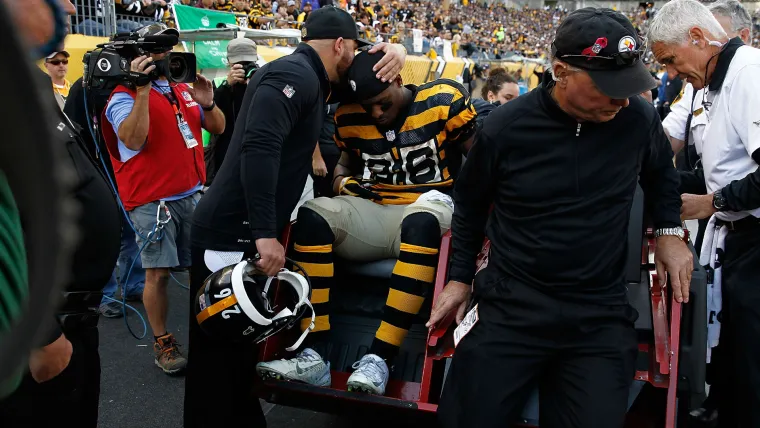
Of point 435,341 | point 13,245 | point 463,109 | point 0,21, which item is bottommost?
point 435,341

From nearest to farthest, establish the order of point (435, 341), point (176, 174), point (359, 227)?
point (435, 341)
point (359, 227)
point (176, 174)

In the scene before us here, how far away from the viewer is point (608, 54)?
210cm

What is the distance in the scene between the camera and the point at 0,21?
0.45m

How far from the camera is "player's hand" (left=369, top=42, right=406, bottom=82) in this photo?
3008 mm

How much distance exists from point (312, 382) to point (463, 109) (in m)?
1.55

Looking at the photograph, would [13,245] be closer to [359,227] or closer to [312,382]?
[312,382]

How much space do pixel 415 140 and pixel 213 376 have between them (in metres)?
1.50

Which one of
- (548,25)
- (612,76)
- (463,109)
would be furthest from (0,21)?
(548,25)

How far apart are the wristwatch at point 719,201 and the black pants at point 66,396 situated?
2527 millimetres

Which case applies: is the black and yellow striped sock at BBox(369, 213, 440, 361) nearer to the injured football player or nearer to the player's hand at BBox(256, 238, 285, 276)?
the injured football player

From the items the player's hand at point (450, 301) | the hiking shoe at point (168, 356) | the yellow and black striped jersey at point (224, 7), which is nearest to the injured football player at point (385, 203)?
the player's hand at point (450, 301)

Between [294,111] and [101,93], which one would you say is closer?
[294,111]

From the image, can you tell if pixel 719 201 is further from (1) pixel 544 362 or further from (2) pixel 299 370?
(2) pixel 299 370

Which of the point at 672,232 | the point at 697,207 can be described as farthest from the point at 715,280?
the point at 672,232
